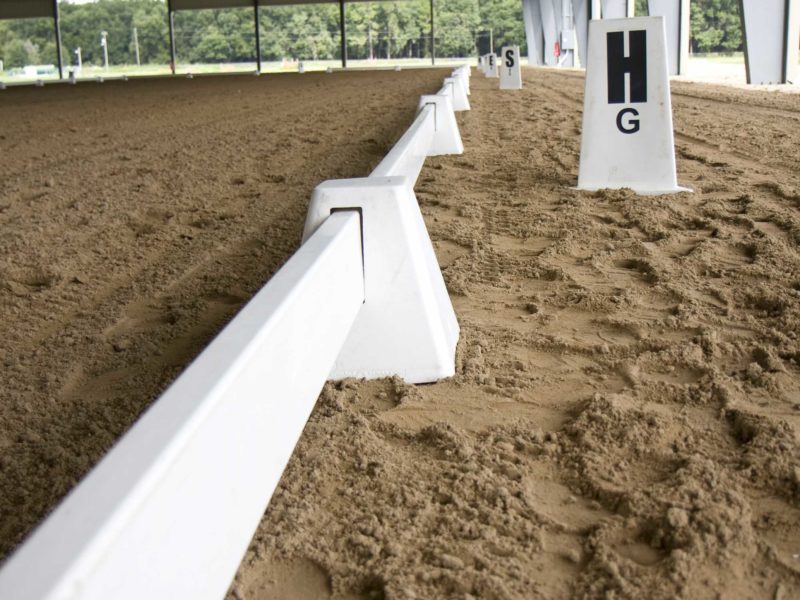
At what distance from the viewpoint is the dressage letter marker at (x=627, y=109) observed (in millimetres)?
4473

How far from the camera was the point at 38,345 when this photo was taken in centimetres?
238

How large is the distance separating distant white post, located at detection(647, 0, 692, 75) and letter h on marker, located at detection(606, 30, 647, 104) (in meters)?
14.5

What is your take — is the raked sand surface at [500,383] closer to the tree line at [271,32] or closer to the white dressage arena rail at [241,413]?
the white dressage arena rail at [241,413]

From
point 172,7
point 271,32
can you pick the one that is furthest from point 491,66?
point 271,32

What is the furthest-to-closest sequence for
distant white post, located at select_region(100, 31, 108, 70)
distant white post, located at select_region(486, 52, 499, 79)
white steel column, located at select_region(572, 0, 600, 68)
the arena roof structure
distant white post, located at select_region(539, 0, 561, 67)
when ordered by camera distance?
distant white post, located at select_region(100, 31, 108, 70) < distant white post, located at select_region(539, 0, 561, 67) < the arena roof structure < white steel column, located at select_region(572, 0, 600, 68) < distant white post, located at select_region(486, 52, 499, 79)

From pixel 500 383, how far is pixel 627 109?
305 centimetres

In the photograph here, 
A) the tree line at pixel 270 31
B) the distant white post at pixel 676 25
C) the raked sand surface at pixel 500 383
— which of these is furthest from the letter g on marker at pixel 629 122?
the tree line at pixel 270 31

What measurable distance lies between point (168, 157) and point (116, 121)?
3777 millimetres

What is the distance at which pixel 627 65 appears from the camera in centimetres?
452

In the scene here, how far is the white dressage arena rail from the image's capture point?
68 centimetres

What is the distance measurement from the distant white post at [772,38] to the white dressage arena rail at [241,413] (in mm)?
13781

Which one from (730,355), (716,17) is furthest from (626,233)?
(716,17)

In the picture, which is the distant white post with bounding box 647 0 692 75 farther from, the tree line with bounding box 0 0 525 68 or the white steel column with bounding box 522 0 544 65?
the white steel column with bounding box 522 0 544 65

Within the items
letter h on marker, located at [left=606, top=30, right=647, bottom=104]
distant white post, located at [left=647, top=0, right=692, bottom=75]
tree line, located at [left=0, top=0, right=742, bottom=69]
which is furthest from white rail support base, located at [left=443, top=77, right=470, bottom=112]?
tree line, located at [left=0, top=0, right=742, bottom=69]
